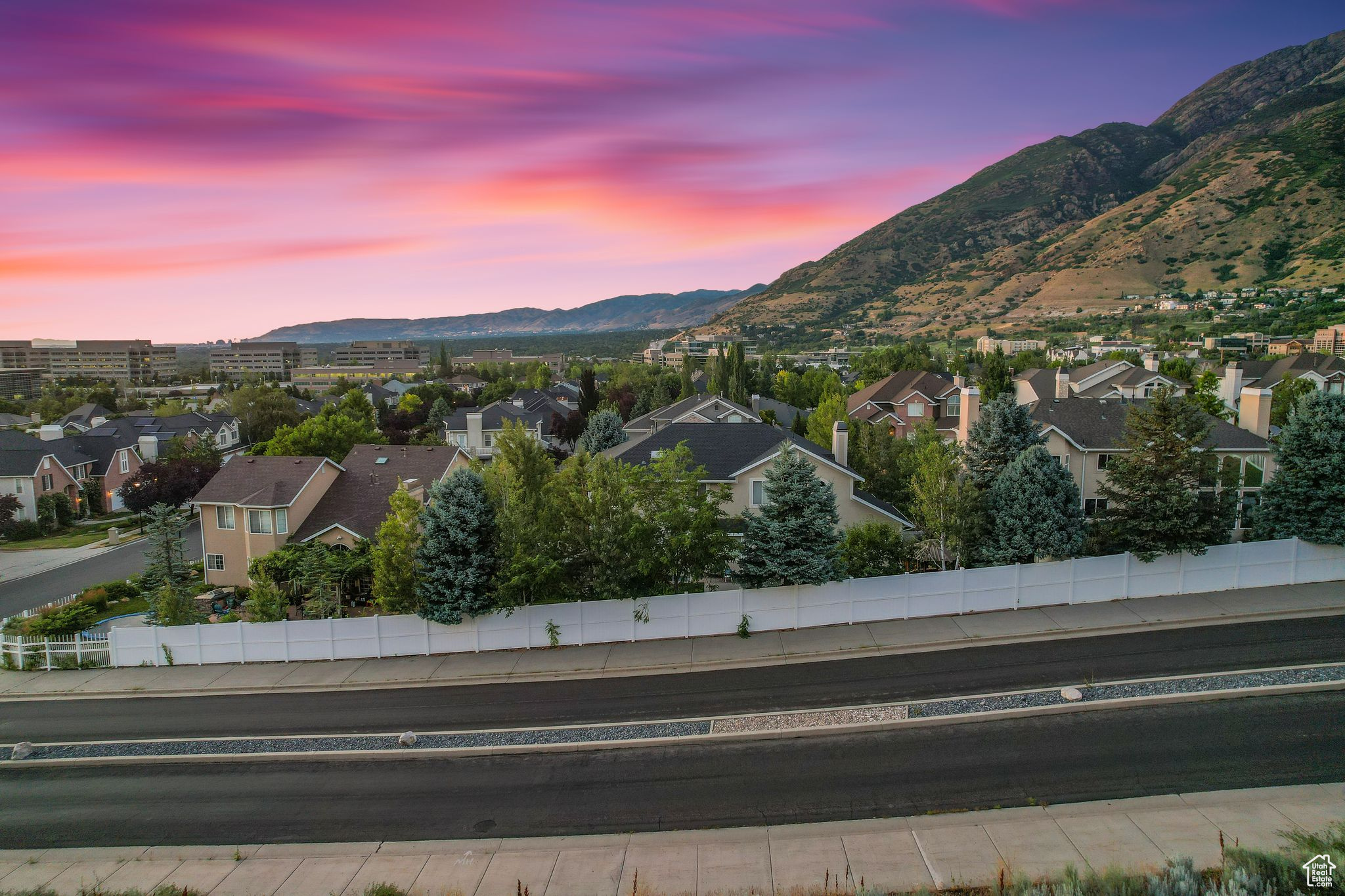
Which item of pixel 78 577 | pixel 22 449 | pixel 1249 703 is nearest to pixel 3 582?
pixel 78 577

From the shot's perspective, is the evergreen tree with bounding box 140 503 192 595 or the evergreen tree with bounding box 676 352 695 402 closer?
the evergreen tree with bounding box 140 503 192 595

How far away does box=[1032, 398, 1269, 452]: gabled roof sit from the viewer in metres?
33.2

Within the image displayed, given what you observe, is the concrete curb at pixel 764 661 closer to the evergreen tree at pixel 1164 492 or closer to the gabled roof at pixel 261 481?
the evergreen tree at pixel 1164 492

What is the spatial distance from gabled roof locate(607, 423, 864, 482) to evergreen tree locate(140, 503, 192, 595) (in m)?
19.8

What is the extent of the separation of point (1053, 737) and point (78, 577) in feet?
153

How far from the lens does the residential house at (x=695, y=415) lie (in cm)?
5488

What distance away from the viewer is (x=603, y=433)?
185 feet

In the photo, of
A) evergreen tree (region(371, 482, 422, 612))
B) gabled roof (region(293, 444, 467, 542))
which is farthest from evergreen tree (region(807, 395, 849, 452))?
evergreen tree (region(371, 482, 422, 612))

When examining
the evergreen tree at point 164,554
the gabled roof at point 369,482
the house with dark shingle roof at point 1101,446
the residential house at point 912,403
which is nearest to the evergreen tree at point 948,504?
the house with dark shingle roof at point 1101,446

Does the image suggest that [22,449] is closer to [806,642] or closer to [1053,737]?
[806,642]

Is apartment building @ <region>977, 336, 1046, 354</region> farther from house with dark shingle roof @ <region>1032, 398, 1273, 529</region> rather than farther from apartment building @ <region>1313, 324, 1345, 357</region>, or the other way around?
house with dark shingle roof @ <region>1032, 398, 1273, 529</region>

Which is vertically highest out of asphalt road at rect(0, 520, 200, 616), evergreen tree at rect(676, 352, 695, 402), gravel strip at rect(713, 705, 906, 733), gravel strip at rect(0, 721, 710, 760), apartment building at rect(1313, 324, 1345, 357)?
apartment building at rect(1313, 324, 1345, 357)

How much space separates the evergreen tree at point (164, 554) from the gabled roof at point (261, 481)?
3.08 metres

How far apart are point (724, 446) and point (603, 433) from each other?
2133 centimetres
